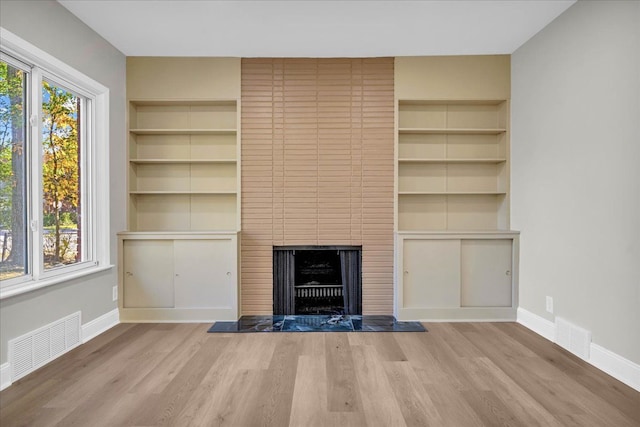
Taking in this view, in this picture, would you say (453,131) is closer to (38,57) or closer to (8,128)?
(38,57)

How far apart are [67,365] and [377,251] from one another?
2.75 metres

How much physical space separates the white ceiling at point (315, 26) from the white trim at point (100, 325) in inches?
98.7

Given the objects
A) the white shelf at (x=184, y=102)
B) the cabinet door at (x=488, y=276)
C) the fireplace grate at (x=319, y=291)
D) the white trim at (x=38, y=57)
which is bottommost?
the fireplace grate at (x=319, y=291)

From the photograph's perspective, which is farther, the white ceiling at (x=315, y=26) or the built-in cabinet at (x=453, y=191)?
the built-in cabinet at (x=453, y=191)

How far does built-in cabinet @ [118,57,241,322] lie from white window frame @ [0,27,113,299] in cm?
29

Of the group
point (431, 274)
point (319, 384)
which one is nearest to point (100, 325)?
point (319, 384)

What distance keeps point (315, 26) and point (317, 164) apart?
128 cm

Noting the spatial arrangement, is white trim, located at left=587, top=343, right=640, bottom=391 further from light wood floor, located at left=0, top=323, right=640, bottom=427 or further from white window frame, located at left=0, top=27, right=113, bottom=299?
white window frame, located at left=0, top=27, right=113, bottom=299

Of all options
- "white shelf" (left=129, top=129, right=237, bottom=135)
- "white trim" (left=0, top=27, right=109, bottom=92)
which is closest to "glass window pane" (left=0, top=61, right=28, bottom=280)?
"white trim" (left=0, top=27, right=109, bottom=92)

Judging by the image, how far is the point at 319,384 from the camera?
91.6 inches

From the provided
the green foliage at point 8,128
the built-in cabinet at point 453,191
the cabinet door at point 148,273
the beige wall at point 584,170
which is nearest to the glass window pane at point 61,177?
the green foliage at point 8,128

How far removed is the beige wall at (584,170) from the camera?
2.37 m

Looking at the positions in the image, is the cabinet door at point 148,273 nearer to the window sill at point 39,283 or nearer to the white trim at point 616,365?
the window sill at point 39,283

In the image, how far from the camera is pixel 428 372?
250 centimetres
